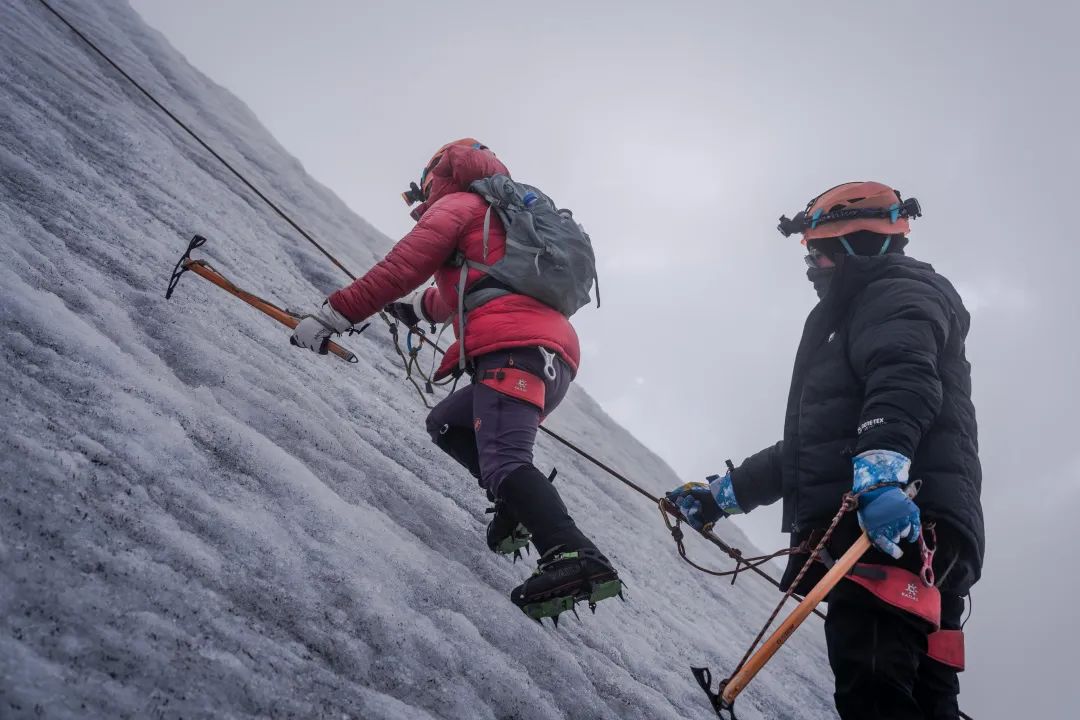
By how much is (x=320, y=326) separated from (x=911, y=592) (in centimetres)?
292

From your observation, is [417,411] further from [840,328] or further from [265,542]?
[840,328]

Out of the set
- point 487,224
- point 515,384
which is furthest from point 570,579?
point 487,224

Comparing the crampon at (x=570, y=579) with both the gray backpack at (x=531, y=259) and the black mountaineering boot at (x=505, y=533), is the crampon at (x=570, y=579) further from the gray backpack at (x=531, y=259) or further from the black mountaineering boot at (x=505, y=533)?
the gray backpack at (x=531, y=259)

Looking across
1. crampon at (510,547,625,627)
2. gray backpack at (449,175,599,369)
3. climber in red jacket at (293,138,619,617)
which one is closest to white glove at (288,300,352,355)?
climber in red jacket at (293,138,619,617)

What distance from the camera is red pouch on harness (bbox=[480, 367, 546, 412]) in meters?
3.20

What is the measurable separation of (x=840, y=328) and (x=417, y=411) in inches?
137

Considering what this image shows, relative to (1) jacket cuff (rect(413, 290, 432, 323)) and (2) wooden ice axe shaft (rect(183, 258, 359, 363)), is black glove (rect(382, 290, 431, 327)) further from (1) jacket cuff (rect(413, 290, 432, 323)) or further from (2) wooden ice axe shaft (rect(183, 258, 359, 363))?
(2) wooden ice axe shaft (rect(183, 258, 359, 363))

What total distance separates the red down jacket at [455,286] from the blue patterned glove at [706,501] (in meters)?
1.13

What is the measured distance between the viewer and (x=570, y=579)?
2662 mm

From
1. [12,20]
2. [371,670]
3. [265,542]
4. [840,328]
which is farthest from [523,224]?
[12,20]

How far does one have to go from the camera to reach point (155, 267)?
417 cm

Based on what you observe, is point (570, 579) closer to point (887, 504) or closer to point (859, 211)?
point (887, 504)

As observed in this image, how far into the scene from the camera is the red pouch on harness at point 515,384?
3.20 metres

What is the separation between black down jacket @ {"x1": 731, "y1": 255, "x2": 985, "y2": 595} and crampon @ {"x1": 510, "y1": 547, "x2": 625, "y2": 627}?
93cm
